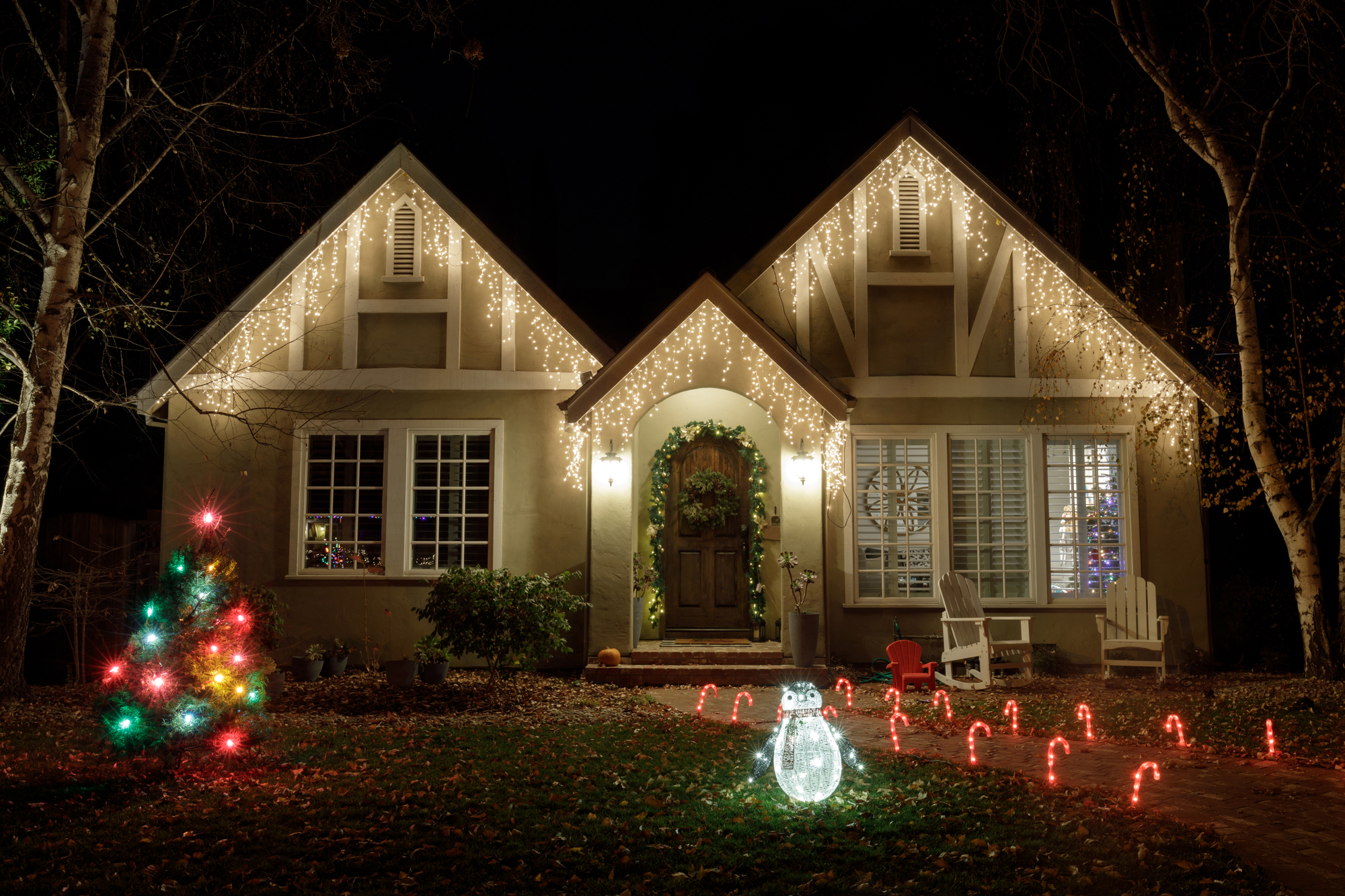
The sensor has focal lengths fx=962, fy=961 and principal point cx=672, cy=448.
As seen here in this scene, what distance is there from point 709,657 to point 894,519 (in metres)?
2.59

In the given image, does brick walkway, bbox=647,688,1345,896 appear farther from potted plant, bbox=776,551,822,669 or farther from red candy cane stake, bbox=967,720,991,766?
potted plant, bbox=776,551,822,669

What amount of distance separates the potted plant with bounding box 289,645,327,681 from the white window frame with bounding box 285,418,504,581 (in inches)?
39.0

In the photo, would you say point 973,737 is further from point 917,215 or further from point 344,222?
point 344,222

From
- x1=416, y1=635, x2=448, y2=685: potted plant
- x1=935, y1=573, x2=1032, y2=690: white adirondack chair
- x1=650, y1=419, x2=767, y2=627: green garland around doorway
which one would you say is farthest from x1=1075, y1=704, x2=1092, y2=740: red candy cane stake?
x1=416, y1=635, x2=448, y2=685: potted plant

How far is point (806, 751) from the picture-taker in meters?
4.80

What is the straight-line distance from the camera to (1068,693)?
880cm

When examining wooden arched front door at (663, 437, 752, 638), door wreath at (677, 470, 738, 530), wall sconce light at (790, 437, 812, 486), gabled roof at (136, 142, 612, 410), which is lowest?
wooden arched front door at (663, 437, 752, 638)

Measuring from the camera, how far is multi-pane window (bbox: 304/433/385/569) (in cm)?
1056

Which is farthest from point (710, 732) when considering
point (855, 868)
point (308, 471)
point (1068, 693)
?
point (308, 471)

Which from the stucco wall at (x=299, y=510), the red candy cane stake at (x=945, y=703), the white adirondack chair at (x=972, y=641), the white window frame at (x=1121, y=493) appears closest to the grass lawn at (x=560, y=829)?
the red candy cane stake at (x=945, y=703)

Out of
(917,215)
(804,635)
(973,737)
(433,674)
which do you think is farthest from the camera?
(917,215)

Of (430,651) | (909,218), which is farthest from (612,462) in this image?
(909,218)

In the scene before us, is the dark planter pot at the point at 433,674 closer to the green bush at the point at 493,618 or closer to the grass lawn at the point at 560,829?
the green bush at the point at 493,618

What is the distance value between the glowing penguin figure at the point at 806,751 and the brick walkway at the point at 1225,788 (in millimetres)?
1706
